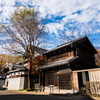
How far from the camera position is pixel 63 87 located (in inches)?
553

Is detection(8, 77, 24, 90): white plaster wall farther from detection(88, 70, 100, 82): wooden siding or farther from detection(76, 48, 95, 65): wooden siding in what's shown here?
detection(88, 70, 100, 82): wooden siding

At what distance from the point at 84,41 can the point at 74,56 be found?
4683 millimetres

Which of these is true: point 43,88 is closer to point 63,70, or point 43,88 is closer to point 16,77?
point 63,70

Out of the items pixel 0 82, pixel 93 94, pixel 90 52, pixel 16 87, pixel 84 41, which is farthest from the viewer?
pixel 0 82

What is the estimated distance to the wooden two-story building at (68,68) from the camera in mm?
12695

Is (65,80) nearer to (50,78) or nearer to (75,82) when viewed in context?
(75,82)

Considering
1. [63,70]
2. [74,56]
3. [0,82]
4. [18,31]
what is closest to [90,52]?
[74,56]

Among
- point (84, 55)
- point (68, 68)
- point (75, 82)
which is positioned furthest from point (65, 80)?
point (84, 55)

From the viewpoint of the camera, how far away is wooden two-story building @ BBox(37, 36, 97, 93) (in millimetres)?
12695

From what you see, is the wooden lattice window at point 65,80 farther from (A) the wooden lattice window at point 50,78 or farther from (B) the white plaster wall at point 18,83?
(B) the white plaster wall at point 18,83

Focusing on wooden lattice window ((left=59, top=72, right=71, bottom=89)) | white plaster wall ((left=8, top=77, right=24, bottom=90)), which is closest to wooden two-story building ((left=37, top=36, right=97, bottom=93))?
wooden lattice window ((left=59, top=72, right=71, bottom=89))

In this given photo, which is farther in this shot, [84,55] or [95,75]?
[84,55]

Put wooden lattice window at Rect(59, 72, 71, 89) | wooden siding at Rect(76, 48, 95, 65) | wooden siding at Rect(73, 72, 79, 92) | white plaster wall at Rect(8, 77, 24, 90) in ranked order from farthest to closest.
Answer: white plaster wall at Rect(8, 77, 24, 90)
wooden siding at Rect(76, 48, 95, 65)
wooden lattice window at Rect(59, 72, 71, 89)
wooden siding at Rect(73, 72, 79, 92)

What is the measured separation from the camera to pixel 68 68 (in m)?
13.7
